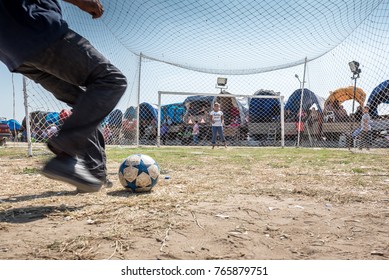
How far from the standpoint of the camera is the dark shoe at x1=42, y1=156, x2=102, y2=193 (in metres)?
1.81

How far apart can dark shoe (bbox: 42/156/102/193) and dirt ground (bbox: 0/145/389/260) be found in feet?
0.66

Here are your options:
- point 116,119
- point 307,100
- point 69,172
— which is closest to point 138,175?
point 69,172

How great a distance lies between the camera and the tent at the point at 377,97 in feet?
36.2

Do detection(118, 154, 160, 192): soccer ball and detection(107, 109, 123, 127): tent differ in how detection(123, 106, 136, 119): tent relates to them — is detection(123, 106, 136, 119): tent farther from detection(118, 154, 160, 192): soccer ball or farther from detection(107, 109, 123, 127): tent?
detection(118, 154, 160, 192): soccer ball

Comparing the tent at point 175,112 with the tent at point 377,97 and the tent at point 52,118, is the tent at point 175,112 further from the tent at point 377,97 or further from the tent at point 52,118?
the tent at point 52,118

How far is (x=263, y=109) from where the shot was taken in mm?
16969

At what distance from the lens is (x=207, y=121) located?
55.4 feet

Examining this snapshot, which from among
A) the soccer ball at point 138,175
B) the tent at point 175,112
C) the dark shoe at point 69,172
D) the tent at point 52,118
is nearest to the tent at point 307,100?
the tent at point 175,112

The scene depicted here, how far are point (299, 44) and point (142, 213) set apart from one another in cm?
996

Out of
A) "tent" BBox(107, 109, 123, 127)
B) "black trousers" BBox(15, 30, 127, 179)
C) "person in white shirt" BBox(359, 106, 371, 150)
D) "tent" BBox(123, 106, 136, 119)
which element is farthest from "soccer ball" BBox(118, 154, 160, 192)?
"tent" BBox(123, 106, 136, 119)

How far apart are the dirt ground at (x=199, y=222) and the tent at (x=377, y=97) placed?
925cm

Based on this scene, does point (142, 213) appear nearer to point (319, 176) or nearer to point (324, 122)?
point (319, 176)
